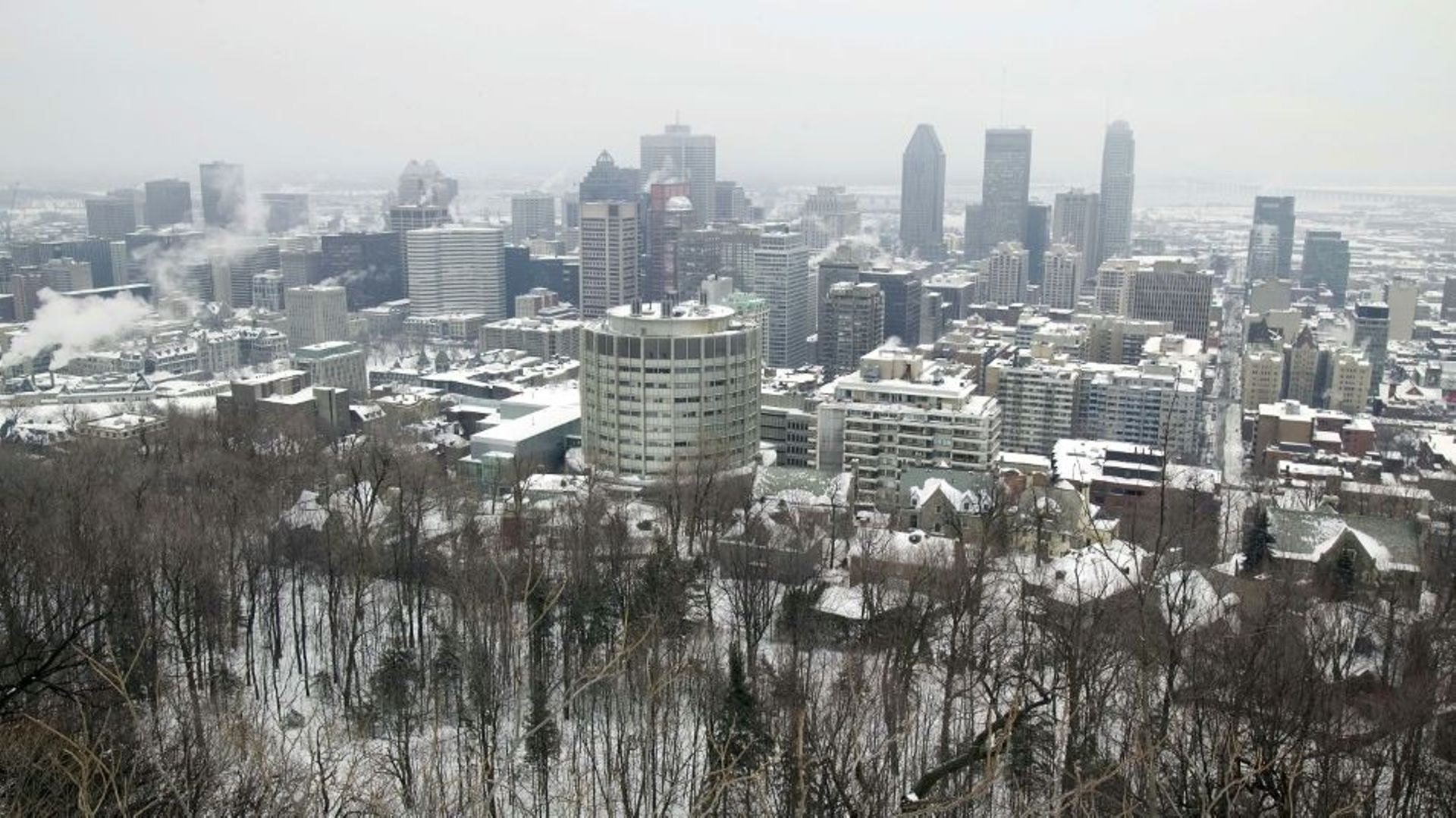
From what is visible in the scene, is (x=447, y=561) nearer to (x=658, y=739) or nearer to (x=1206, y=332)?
(x=658, y=739)

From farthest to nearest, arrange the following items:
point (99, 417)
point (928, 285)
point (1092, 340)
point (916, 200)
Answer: point (916, 200)
point (928, 285)
point (1092, 340)
point (99, 417)

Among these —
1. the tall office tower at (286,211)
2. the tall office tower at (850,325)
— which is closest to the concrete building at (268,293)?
the tall office tower at (286,211)

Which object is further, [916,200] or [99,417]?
[916,200]

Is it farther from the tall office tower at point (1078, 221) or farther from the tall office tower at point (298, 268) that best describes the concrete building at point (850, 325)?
the tall office tower at point (1078, 221)

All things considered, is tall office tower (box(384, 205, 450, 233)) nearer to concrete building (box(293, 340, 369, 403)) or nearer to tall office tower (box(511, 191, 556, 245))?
tall office tower (box(511, 191, 556, 245))

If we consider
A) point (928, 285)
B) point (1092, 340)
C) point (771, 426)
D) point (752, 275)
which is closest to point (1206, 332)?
point (1092, 340)

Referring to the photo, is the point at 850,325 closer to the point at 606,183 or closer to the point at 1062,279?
the point at 1062,279

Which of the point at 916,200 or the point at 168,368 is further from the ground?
the point at 916,200

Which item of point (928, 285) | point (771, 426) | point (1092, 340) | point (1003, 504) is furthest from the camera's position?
point (928, 285)
